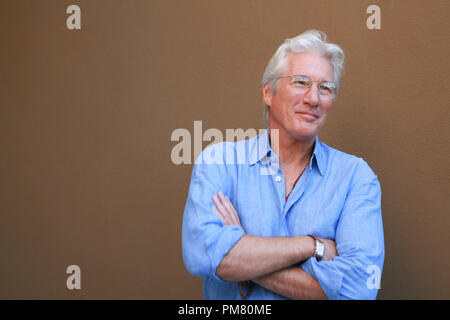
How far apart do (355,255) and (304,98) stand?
0.48 m

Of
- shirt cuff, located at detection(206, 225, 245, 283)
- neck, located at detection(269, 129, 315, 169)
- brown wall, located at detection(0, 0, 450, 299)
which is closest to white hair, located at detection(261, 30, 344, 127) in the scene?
neck, located at detection(269, 129, 315, 169)

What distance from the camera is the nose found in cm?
141

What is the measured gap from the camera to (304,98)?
56.1 inches

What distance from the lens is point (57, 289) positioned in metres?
3.01

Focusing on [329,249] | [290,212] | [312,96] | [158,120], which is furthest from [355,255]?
[158,120]

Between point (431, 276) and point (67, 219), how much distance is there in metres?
2.15

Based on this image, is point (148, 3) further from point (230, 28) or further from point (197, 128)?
point (197, 128)

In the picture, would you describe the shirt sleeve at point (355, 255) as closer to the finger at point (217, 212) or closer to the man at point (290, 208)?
the man at point (290, 208)

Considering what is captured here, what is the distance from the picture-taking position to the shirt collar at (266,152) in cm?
147

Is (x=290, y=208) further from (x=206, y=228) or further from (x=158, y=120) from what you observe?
(x=158, y=120)

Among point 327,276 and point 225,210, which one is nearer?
point 327,276

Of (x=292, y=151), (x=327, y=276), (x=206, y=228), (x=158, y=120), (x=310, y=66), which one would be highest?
Answer: (x=310, y=66)

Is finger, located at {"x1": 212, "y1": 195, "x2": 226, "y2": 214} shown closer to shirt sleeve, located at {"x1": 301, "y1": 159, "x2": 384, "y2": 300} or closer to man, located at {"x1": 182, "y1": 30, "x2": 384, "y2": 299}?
man, located at {"x1": 182, "y1": 30, "x2": 384, "y2": 299}

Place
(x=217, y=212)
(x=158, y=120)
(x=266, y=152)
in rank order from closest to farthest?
(x=217, y=212)
(x=266, y=152)
(x=158, y=120)
